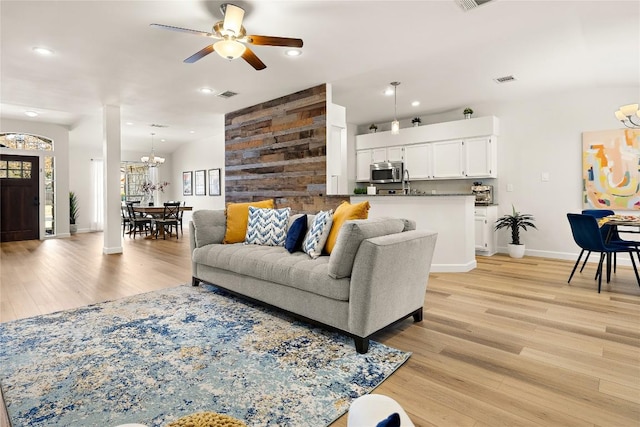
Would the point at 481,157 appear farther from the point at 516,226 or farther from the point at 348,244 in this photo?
the point at 348,244

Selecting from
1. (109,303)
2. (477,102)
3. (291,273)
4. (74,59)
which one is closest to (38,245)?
(74,59)

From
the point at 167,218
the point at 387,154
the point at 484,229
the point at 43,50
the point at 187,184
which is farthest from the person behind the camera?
the point at 187,184

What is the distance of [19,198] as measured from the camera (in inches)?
300

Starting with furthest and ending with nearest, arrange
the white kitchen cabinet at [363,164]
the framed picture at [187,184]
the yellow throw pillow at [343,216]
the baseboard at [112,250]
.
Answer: the framed picture at [187,184] → the white kitchen cabinet at [363,164] → the baseboard at [112,250] → the yellow throw pillow at [343,216]

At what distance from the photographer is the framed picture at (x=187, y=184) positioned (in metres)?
10.3

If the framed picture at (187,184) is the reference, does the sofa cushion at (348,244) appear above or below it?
below

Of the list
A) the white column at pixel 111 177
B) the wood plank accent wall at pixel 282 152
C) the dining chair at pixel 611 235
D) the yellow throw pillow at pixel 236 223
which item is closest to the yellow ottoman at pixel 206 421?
the yellow throw pillow at pixel 236 223

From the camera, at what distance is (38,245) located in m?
6.96

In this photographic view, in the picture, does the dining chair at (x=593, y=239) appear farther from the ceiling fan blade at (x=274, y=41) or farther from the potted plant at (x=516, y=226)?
the ceiling fan blade at (x=274, y=41)

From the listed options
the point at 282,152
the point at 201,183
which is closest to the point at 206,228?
the point at 282,152

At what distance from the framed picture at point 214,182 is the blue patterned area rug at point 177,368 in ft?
21.2

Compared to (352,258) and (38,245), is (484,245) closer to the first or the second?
(352,258)

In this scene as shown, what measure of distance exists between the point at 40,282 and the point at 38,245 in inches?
152

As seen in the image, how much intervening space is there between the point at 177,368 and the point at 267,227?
169 centimetres
